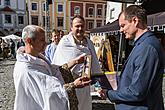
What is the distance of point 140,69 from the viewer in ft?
6.37

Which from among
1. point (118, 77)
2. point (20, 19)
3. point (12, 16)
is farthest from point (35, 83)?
point (20, 19)

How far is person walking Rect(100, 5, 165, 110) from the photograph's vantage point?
1.94 meters

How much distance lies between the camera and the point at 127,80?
6.92 ft

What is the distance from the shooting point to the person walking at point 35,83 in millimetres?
2324

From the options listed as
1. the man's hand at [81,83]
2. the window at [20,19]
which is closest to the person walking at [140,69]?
the man's hand at [81,83]


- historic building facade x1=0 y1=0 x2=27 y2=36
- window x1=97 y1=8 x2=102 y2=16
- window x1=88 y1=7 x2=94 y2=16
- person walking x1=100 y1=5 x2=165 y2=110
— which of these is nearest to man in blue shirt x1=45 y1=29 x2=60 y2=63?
person walking x1=100 y1=5 x2=165 y2=110

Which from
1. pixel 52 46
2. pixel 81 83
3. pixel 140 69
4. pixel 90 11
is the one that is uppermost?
pixel 90 11

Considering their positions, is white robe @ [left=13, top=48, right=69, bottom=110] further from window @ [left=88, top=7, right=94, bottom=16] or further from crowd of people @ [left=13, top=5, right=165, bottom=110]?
window @ [left=88, top=7, right=94, bottom=16]

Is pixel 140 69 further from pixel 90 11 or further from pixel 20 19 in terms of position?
pixel 90 11

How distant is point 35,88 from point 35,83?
0.04 m

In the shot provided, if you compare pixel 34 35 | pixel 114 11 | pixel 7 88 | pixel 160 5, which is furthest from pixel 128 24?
pixel 114 11

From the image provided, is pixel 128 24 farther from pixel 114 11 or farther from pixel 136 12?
pixel 114 11

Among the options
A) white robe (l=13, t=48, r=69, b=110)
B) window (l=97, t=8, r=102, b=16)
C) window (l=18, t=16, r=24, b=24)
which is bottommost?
white robe (l=13, t=48, r=69, b=110)

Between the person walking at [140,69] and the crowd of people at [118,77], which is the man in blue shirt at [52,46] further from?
the person walking at [140,69]
